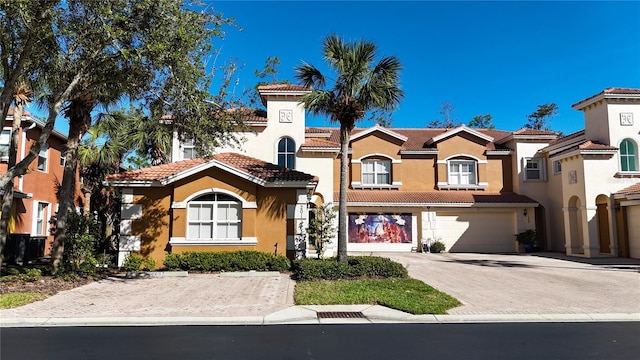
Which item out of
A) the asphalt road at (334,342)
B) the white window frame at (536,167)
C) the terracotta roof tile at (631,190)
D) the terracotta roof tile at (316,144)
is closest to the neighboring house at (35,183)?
the terracotta roof tile at (316,144)

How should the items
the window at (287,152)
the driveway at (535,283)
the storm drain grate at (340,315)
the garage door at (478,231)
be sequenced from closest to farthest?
the storm drain grate at (340,315) < the driveway at (535,283) < the window at (287,152) < the garage door at (478,231)

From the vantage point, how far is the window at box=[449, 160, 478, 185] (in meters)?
27.2

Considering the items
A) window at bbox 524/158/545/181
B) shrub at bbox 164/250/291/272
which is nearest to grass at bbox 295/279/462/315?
shrub at bbox 164/250/291/272

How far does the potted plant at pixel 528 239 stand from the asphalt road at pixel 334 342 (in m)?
17.3

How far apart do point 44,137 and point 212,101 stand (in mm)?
4552

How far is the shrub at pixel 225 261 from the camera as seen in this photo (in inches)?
609

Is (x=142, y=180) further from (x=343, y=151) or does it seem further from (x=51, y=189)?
(x=51, y=189)

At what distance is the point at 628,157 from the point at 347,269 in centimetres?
1708

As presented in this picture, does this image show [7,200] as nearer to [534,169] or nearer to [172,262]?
[172,262]

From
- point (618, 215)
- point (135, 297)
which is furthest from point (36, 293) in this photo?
point (618, 215)

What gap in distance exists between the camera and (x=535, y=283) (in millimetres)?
13922

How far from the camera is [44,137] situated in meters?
12.0

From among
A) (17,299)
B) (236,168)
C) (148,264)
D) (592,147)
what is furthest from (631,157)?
(17,299)

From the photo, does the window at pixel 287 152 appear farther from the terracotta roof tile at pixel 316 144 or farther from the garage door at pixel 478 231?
the garage door at pixel 478 231
